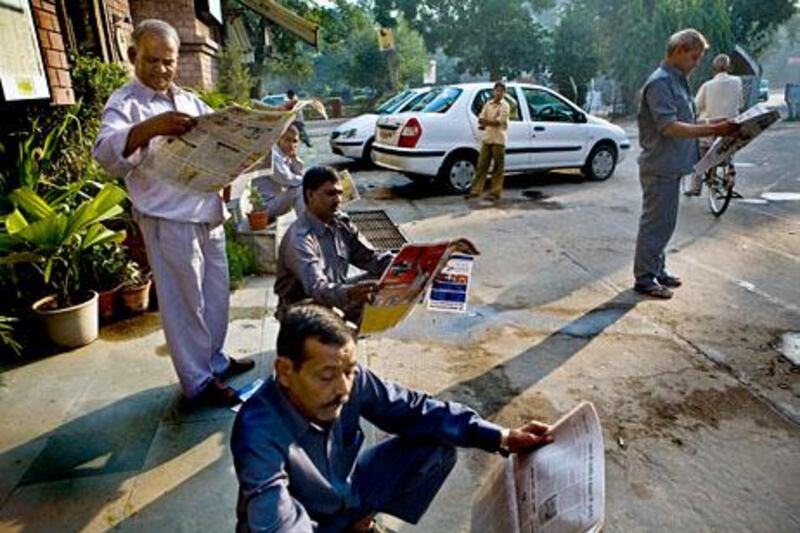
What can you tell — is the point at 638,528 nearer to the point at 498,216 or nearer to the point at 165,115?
the point at 165,115

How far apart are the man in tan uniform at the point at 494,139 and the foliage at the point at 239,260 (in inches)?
152

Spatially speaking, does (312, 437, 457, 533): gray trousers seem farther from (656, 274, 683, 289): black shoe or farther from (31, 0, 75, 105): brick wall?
(656, 274, 683, 289): black shoe

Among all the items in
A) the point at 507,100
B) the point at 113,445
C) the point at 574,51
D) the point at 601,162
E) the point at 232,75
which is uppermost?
the point at 574,51

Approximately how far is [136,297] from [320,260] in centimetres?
197

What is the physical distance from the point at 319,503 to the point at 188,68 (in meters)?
8.65

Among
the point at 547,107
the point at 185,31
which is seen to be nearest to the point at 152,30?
the point at 547,107

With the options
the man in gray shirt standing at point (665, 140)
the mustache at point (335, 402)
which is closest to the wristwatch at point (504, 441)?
the mustache at point (335, 402)

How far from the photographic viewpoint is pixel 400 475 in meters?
1.75

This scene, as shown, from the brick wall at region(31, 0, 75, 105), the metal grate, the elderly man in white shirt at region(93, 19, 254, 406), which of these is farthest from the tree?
the elderly man in white shirt at region(93, 19, 254, 406)

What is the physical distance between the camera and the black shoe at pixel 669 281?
431cm

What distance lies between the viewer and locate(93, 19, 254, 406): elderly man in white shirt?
218 centimetres

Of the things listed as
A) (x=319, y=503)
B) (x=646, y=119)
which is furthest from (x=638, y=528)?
(x=646, y=119)

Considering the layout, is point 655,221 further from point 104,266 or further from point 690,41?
point 104,266

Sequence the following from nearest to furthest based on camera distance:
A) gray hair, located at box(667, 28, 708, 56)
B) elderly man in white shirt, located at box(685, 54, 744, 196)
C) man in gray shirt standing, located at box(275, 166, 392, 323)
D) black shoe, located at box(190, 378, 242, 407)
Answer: man in gray shirt standing, located at box(275, 166, 392, 323)
black shoe, located at box(190, 378, 242, 407)
gray hair, located at box(667, 28, 708, 56)
elderly man in white shirt, located at box(685, 54, 744, 196)
